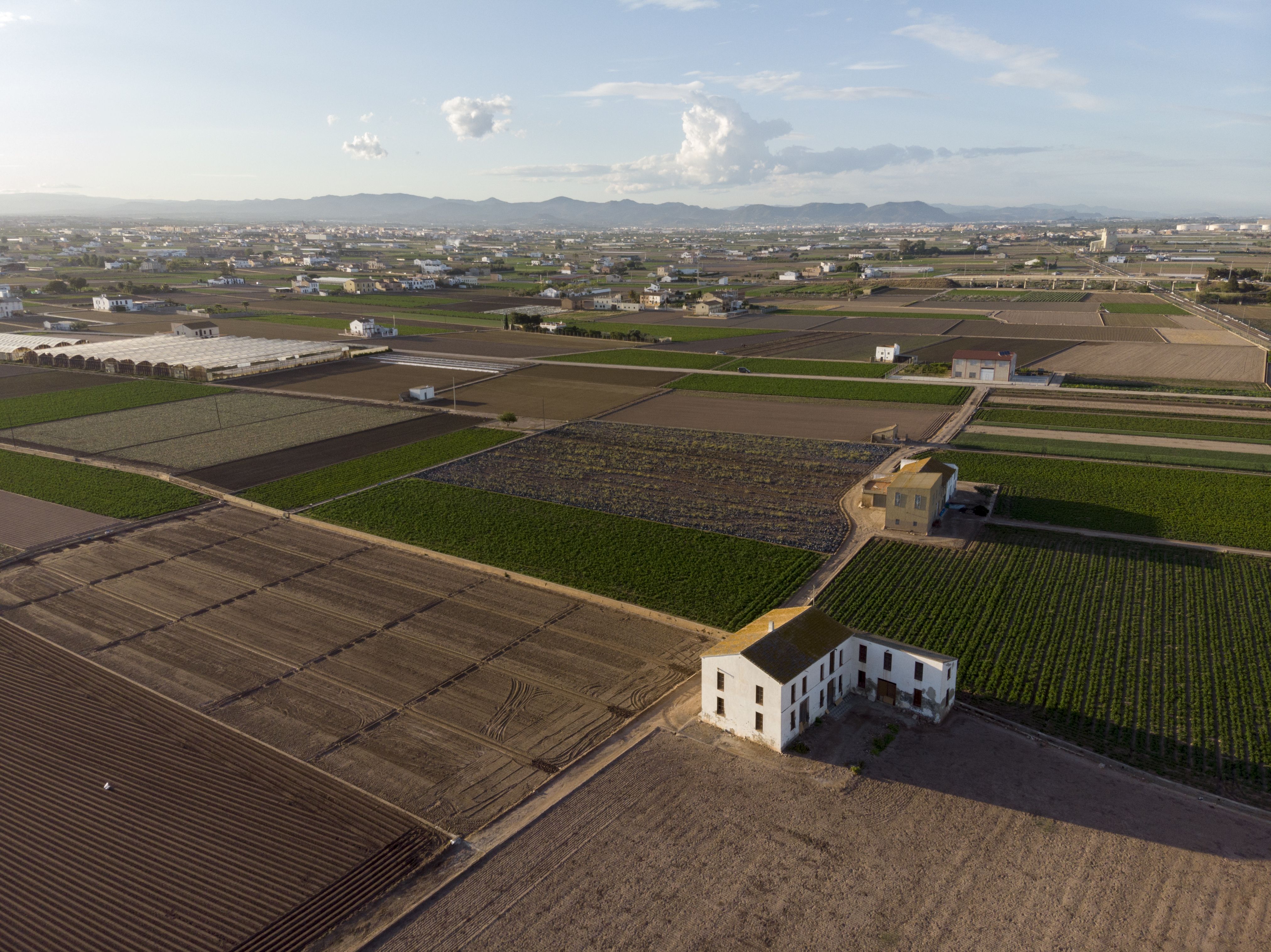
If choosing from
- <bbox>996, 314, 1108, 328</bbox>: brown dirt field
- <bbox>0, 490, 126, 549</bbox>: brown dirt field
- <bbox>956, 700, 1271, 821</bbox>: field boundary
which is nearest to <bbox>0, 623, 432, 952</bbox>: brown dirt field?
<bbox>956, 700, 1271, 821</bbox>: field boundary

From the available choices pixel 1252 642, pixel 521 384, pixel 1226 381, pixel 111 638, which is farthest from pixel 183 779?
pixel 1226 381

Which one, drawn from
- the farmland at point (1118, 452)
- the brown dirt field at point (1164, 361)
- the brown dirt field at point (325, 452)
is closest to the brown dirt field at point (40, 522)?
the brown dirt field at point (325, 452)

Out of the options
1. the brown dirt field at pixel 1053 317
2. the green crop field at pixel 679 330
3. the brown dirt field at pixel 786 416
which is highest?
the brown dirt field at pixel 1053 317

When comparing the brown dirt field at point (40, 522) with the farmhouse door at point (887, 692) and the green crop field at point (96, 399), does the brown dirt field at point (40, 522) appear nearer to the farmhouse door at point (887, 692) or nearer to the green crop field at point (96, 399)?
the green crop field at point (96, 399)

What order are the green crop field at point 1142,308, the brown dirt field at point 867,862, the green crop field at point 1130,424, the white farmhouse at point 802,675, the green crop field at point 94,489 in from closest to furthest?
the brown dirt field at point 867,862
the white farmhouse at point 802,675
the green crop field at point 94,489
the green crop field at point 1130,424
the green crop field at point 1142,308

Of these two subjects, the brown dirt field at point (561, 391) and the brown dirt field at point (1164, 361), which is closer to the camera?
the brown dirt field at point (561, 391)

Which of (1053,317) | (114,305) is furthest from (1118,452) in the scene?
(114,305)

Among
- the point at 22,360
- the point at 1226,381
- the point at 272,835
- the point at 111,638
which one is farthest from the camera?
the point at 22,360

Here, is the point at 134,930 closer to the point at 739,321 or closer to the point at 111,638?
the point at 111,638
